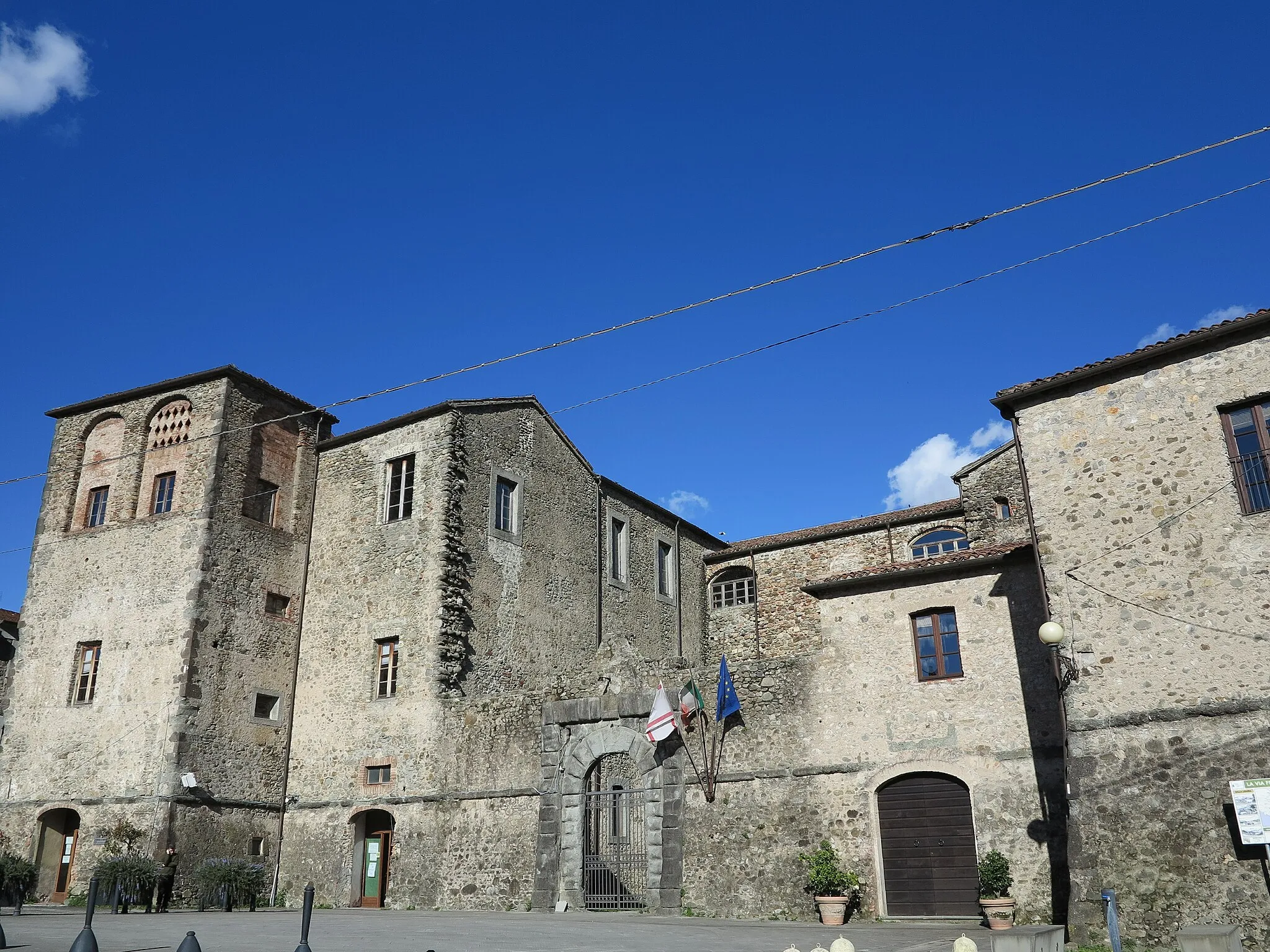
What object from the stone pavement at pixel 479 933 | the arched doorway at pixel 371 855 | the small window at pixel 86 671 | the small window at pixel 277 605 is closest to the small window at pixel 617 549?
the small window at pixel 277 605

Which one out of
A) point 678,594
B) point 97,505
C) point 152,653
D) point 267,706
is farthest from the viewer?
point 678,594

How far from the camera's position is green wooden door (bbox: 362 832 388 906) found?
21.8 metres

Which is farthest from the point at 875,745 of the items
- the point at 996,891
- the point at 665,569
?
the point at 665,569

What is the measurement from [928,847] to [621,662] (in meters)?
12.1

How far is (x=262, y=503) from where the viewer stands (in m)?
25.6

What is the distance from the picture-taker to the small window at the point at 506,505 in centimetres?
2534

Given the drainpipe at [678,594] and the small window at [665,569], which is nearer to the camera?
the drainpipe at [678,594]

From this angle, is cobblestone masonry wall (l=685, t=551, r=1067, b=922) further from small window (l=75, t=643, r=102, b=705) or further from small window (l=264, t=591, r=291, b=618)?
small window (l=75, t=643, r=102, b=705)

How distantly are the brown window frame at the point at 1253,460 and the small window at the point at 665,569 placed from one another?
1909 cm

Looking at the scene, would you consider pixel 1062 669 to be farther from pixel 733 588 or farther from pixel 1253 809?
pixel 733 588

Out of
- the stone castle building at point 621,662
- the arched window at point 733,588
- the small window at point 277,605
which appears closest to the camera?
the stone castle building at point 621,662

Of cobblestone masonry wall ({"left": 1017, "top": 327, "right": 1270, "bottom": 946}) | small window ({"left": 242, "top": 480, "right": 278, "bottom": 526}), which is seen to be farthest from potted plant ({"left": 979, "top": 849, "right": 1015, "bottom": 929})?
small window ({"left": 242, "top": 480, "right": 278, "bottom": 526})

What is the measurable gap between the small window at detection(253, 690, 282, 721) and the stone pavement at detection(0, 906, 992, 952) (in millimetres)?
5885

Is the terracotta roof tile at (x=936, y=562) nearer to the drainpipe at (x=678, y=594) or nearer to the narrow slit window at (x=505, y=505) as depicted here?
the narrow slit window at (x=505, y=505)
